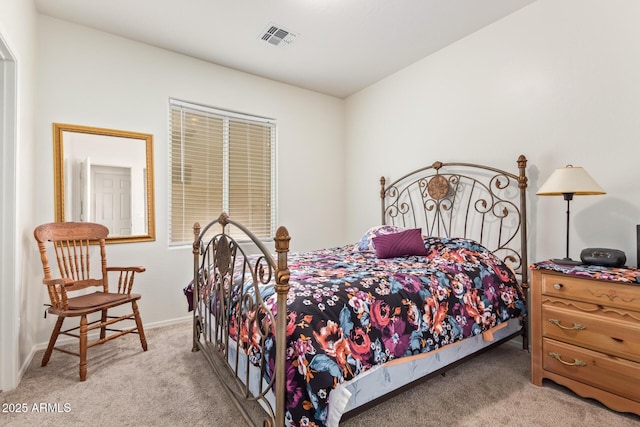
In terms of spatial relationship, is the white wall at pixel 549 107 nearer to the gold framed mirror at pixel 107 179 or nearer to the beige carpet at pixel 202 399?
the beige carpet at pixel 202 399

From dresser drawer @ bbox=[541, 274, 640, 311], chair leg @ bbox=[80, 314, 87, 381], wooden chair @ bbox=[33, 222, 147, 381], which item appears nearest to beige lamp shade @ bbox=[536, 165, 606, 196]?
dresser drawer @ bbox=[541, 274, 640, 311]

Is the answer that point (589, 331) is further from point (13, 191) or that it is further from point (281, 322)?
point (13, 191)

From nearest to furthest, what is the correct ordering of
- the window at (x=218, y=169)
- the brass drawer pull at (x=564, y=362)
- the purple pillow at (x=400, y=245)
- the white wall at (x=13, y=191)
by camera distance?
1. the brass drawer pull at (x=564, y=362)
2. the white wall at (x=13, y=191)
3. the purple pillow at (x=400, y=245)
4. the window at (x=218, y=169)

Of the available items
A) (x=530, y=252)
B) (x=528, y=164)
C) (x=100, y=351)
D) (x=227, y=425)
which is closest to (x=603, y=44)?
(x=528, y=164)

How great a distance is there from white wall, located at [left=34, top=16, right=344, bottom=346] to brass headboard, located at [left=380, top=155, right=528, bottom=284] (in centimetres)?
107

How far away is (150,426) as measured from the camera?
1536 mm

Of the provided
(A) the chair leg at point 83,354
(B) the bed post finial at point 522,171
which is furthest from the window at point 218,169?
(B) the bed post finial at point 522,171

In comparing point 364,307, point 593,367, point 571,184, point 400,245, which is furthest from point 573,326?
point 364,307

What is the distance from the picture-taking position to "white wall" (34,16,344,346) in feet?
8.33

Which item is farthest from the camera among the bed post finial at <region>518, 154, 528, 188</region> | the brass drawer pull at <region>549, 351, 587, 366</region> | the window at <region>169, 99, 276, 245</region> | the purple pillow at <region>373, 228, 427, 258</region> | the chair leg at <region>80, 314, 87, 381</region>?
the window at <region>169, 99, 276, 245</region>

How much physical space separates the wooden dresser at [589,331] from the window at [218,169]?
9.02 ft

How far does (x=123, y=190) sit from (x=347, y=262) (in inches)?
85.0

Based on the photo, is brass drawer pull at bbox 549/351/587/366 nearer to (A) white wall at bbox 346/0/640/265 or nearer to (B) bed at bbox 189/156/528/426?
(B) bed at bbox 189/156/528/426

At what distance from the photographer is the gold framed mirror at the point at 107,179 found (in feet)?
8.43
